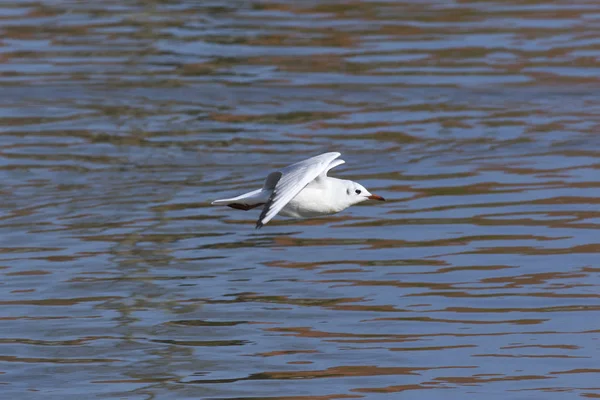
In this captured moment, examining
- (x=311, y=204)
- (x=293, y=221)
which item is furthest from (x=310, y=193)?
(x=293, y=221)

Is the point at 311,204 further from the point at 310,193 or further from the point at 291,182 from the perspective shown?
the point at 291,182

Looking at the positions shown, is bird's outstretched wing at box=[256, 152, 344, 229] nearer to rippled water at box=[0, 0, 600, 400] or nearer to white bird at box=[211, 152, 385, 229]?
white bird at box=[211, 152, 385, 229]

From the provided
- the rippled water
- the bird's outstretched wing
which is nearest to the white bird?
the bird's outstretched wing

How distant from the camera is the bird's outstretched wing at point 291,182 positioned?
33.1 feet

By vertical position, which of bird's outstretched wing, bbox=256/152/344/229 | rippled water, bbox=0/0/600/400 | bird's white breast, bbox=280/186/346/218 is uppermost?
bird's outstretched wing, bbox=256/152/344/229

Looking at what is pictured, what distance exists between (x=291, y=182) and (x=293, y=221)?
451 cm

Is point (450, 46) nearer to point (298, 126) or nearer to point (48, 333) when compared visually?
point (298, 126)

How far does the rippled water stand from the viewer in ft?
35.8

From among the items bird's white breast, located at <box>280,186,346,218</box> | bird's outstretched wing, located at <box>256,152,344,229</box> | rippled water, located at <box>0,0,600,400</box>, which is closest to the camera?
bird's outstretched wing, located at <box>256,152,344,229</box>

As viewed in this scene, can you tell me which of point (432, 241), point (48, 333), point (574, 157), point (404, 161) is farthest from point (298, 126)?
point (48, 333)

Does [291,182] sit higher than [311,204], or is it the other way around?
[291,182]

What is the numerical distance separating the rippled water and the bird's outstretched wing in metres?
1.32

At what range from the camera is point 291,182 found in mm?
10664

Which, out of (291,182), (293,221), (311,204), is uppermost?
(291,182)
